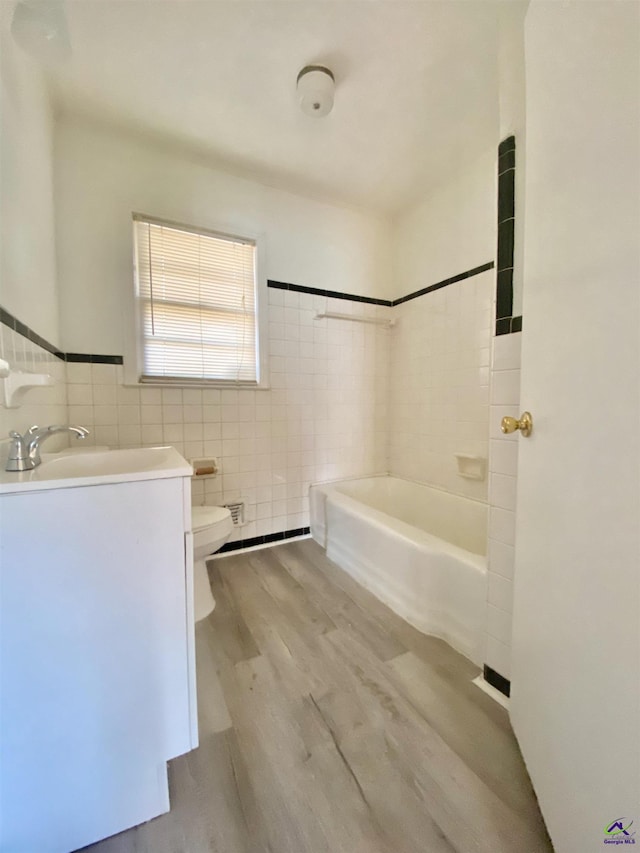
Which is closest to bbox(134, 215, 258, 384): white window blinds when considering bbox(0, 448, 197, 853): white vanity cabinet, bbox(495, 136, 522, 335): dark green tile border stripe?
bbox(0, 448, 197, 853): white vanity cabinet

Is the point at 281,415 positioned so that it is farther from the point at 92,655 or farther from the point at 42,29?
the point at 42,29

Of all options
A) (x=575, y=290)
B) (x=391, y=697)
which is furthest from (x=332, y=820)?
(x=575, y=290)

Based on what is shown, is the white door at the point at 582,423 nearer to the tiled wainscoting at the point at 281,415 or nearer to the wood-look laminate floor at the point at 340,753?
the wood-look laminate floor at the point at 340,753

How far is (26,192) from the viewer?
1242 mm

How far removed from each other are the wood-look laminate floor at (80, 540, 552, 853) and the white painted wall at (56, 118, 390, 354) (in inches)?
70.2

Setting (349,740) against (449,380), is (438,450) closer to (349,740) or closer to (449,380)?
(449,380)

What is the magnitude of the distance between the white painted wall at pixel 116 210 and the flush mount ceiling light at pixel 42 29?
0.42 metres

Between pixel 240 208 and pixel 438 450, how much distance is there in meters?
2.14

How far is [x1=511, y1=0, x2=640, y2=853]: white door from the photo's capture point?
1.67 feet

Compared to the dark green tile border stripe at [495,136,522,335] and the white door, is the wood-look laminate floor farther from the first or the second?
the dark green tile border stripe at [495,136,522,335]

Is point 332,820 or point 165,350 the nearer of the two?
point 332,820

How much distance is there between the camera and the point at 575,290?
661 millimetres

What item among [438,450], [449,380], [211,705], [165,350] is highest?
[165,350]

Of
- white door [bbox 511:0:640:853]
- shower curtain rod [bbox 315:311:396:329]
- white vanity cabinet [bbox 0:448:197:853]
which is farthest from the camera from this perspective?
shower curtain rod [bbox 315:311:396:329]
